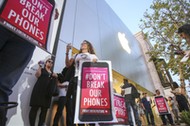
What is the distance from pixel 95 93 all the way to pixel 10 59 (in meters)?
1.22

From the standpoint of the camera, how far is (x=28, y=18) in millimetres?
1059

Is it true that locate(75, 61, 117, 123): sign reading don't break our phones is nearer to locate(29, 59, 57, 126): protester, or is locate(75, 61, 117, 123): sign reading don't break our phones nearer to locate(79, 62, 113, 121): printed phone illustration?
locate(79, 62, 113, 121): printed phone illustration

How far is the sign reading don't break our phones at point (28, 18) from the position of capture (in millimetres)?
914

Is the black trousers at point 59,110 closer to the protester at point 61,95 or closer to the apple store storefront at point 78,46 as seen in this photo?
the protester at point 61,95

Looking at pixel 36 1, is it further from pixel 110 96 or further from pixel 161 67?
pixel 161 67

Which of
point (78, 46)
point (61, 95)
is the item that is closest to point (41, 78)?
point (61, 95)

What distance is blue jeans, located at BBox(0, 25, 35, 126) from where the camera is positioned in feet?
2.84

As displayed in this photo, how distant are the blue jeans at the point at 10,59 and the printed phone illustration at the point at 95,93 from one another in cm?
98

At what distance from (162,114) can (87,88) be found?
15.7ft

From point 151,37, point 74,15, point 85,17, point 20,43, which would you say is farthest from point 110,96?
point 151,37

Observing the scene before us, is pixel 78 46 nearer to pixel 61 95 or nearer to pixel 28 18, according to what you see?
pixel 61 95

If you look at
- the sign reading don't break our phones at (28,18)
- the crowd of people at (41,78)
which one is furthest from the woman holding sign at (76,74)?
the sign reading don't break our phones at (28,18)

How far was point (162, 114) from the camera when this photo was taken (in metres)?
5.50

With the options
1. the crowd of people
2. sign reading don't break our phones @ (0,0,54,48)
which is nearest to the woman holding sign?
the crowd of people
